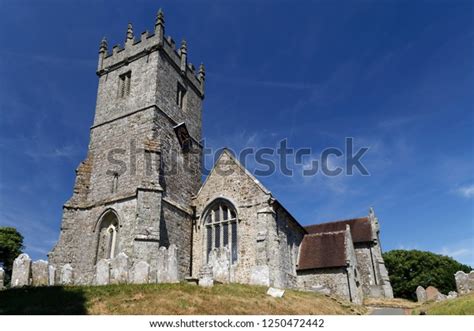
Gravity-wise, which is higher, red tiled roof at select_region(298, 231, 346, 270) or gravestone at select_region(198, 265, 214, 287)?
red tiled roof at select_region(298, 231, 346, 270)

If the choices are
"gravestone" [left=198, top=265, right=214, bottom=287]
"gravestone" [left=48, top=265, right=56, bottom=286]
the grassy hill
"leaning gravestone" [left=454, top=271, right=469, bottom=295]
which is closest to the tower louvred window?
"gravestone" [left=48, top=265, right=56, bottom=286]

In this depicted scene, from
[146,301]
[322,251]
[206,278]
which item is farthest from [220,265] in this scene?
[322,251]

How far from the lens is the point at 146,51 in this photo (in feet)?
82.1

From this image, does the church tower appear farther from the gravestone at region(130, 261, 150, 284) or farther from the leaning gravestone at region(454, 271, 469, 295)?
the leaning gravestone at region(454, 271, 469, 295)

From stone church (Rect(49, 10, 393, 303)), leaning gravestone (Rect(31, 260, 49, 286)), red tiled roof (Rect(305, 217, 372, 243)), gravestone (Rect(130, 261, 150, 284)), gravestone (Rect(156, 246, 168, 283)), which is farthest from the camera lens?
red tiled roof (Rect(305, 217, 372, 243))

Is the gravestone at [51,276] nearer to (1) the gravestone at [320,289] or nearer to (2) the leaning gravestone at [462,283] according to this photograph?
(1) the gravestone at [320,289]

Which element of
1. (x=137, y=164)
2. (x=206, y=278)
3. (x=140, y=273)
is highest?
(x=137, y=164)

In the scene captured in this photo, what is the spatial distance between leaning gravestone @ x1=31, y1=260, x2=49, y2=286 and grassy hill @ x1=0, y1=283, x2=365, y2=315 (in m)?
2.69

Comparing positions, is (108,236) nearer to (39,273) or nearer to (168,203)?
(168,203)

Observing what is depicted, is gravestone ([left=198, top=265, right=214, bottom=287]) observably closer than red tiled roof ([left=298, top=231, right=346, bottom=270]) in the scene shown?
Yes

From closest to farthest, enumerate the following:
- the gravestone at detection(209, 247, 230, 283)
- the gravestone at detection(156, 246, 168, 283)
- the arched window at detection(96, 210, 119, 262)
Answer: the gravestone at detection(156, 246, 168, 283) → the gravestone at detection(209, 247, 230, 283) → the arched window at detection(96, 210, 119, 262)

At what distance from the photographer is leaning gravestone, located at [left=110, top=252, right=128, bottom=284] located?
1469 cm

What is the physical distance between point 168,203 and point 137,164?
9.70 feet
